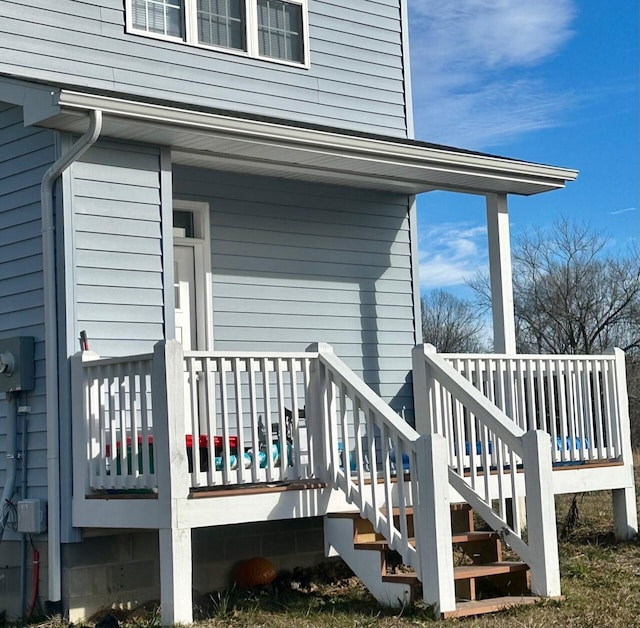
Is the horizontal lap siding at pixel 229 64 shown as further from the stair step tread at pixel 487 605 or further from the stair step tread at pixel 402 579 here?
the stair step tread at pixel 487 605

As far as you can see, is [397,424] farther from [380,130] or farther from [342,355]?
[380,130]

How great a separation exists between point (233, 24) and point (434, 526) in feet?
19.6

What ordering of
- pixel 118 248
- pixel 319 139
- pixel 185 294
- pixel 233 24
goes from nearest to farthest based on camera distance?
1. pixel 118 248
2. pixel 319 139
3. pixel 185 294
4. pixel 233 24

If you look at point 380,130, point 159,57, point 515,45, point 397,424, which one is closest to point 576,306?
point 515,45

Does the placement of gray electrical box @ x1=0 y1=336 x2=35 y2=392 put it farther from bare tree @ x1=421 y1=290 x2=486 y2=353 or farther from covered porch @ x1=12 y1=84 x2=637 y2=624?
bare tree @ x1=421 y1=290 x2=486 y2=353

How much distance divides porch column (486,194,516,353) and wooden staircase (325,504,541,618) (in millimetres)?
3084

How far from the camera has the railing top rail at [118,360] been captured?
777 cm

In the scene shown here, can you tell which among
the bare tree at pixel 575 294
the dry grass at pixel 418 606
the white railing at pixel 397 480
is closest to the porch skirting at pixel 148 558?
the dry grass at pixel 418 606

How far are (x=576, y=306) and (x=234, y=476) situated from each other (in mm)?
24871

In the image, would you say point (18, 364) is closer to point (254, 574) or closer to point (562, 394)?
point (254, 574)

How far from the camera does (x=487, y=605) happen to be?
7.57 meters

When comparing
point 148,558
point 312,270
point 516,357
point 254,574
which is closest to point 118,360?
point 148,558

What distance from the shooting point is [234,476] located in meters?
7.80

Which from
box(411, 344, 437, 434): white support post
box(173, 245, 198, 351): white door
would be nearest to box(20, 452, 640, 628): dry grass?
box(411, 344, 437, 434): white support post
